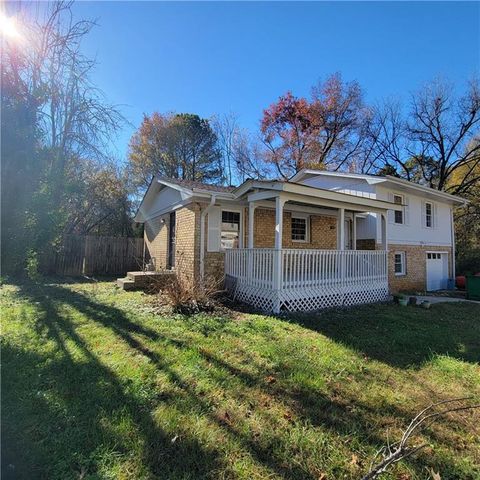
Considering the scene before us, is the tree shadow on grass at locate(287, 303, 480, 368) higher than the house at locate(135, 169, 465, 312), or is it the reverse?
the house at locate(135, 169, 465, 312)

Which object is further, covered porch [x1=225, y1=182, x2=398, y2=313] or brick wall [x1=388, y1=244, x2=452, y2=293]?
brick wall [x1=388, y1=244, x2=452, y2=293]

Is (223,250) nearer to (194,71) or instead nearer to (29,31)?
(194,71)

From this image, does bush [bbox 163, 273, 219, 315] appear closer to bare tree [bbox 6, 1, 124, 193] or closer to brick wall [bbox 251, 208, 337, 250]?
bare tree [bbox 6, 1, 124, 193]

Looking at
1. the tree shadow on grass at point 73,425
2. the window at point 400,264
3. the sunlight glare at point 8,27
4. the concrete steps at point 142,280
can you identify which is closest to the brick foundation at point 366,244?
the window at point 400,264

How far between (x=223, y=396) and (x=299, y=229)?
9685mm

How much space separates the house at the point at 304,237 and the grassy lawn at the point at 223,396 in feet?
6.38

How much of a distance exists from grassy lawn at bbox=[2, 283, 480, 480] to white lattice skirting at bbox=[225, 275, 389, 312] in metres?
1.13

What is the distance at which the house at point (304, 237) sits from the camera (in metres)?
8.41

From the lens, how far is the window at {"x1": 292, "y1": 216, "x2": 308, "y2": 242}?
12.6 m

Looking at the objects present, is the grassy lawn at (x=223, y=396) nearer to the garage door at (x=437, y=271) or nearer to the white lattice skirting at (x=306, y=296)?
the white lattice skirting at (x=306, y=296)

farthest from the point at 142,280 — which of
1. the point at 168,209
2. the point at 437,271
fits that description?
the point at 437,271

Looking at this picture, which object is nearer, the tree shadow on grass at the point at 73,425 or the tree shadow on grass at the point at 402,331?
the tree shadow on grass at the point at 73,425

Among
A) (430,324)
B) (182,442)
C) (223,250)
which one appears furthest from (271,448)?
(223,250)

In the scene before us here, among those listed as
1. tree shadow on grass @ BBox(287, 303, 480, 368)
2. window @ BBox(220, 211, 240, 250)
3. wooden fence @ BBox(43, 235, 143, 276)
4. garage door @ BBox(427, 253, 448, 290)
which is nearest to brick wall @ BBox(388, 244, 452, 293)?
garage door @ BBox(427, 253, 448, 290)
